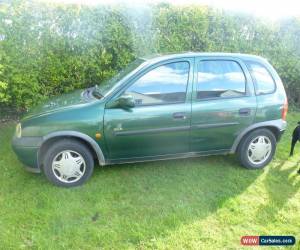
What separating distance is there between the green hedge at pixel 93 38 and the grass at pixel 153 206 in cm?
190

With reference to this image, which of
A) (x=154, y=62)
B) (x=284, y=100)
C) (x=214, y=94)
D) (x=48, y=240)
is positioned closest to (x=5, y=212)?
A: (x=48, y=240)

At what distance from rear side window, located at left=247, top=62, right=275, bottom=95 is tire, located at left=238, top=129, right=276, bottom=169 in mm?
585

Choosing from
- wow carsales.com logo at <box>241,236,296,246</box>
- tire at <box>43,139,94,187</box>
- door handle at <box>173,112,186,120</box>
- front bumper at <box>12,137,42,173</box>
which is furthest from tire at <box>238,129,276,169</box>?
front bumper at <box>12,137,42,173</box>

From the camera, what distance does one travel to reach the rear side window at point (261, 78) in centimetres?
478

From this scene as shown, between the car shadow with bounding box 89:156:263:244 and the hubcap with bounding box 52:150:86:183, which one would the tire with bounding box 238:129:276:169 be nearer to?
the car shadow with bounding box 89:156:263:244

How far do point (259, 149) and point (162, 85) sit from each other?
1.78 metres

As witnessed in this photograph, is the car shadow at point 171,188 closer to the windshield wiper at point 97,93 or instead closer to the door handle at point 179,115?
the door handle at point 179,115

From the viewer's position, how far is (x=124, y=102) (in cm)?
425

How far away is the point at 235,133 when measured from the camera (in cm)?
476

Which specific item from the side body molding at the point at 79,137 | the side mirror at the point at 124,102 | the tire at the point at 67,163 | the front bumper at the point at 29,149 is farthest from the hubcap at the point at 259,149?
the front bumper at the point at 29,149

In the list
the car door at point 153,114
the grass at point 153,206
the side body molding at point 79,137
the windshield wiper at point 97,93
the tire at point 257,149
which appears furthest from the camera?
the tire at point 257,149

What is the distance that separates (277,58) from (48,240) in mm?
6579

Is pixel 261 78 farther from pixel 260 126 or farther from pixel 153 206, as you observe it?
pixel 153 206

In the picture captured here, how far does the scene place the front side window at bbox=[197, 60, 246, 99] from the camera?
457cm
